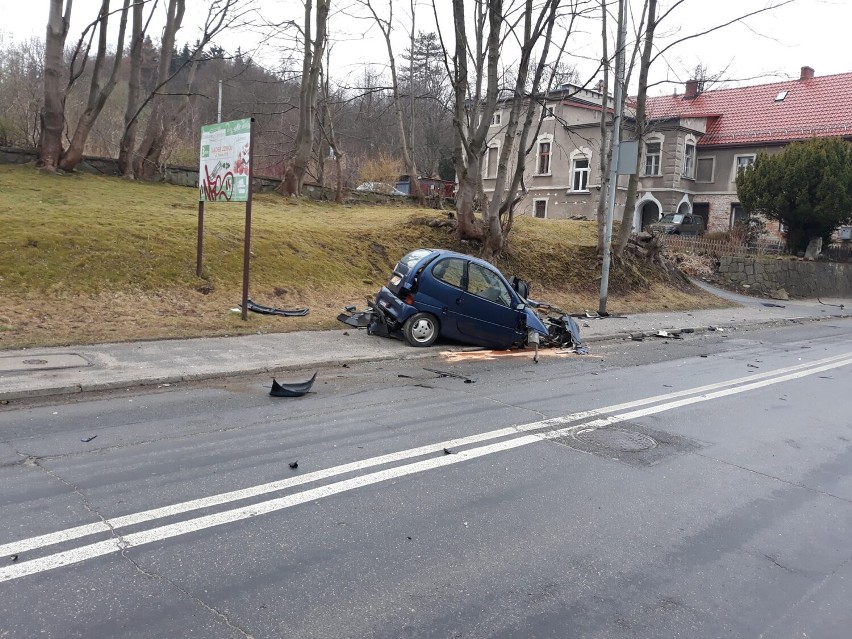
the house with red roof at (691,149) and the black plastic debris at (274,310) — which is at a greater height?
the house with red roof at (691,149)

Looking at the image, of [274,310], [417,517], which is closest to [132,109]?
[274,310]

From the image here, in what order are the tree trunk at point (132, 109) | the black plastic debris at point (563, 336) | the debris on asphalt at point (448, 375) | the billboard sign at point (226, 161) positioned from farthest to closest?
1. the tree trunk at point (132, 109)
2. the black plastic debris at point (563, 336)
3. the billboard sign at point (226, 161)
4. the debris on asphalt at point (448, 375)

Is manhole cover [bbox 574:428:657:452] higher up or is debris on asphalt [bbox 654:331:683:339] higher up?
debris on asphalt [bbox 654:331:683:339]

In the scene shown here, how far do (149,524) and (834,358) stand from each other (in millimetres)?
13780

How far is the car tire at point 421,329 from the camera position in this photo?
1165 centimetres

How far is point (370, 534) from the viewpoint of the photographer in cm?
443

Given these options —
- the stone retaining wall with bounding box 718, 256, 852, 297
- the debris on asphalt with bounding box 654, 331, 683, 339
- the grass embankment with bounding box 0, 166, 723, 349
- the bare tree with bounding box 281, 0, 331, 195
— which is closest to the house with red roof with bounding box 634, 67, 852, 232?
the stone retaining wall with bounding box 718, 256, 852, 297

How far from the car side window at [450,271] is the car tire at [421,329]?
26.8 inches

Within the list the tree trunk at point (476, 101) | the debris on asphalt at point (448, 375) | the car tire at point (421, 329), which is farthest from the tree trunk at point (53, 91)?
the debris on asphalt at point (448, 375)

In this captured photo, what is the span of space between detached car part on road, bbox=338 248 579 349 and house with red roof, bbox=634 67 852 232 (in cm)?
3180

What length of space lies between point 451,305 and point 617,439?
527 centimetres

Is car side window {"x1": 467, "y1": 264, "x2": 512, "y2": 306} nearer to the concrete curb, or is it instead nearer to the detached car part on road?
the detached car part on road

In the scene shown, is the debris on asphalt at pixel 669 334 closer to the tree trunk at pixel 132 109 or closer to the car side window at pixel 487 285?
the car side window at pixel 487 285

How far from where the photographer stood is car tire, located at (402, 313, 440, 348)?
11.6m
